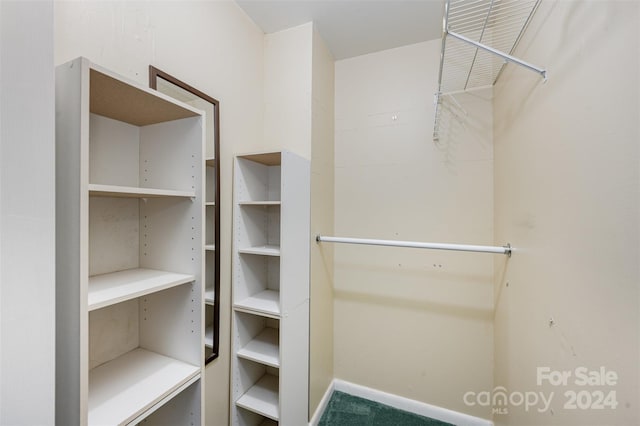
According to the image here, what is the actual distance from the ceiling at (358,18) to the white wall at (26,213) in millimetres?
1441

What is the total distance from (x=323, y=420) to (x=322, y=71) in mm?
2534

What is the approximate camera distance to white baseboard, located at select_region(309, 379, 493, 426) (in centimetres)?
172

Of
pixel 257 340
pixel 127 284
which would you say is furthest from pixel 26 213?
pixel 257 340

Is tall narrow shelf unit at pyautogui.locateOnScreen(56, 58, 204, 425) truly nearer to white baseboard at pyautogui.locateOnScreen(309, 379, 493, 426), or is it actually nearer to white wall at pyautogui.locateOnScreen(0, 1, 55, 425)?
white wall at pyautogui.locateOnScreen(0, 1, 55, 425)

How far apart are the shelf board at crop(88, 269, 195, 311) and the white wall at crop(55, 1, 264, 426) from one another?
0.51 m

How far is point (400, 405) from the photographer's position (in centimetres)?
187

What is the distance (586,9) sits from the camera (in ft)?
2.27

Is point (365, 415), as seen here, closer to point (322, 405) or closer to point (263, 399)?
point (322, 405)

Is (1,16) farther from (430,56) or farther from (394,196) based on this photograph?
(430,56)

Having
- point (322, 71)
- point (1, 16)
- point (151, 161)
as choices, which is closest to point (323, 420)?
point (151, 161)

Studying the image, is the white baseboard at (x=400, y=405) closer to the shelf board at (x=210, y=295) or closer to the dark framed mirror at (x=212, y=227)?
the dark framed mirror at (x=212, y=227)

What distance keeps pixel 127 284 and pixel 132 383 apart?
1.09 ft

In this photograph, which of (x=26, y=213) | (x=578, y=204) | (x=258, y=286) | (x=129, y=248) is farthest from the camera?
(x=258, y=286)

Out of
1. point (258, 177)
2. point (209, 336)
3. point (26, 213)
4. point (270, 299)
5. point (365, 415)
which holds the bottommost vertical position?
point (365, 415)
